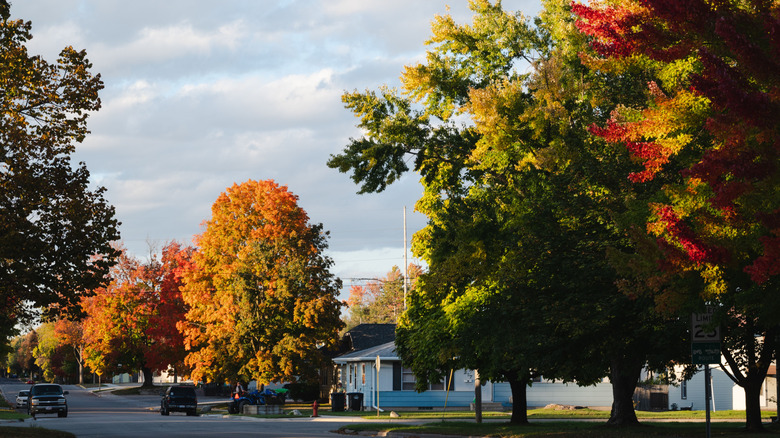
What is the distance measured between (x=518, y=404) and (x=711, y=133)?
63.4 ft

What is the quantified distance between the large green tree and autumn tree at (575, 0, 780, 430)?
7.13 ft

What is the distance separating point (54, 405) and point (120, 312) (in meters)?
33.4

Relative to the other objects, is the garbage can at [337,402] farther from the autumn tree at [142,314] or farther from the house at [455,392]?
the autumn tree at [142,314]

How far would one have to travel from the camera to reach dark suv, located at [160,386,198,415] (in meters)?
46.1

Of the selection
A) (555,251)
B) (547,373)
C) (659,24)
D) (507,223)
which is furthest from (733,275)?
(547,373)

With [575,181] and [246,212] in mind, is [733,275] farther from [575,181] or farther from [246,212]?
[246,212]

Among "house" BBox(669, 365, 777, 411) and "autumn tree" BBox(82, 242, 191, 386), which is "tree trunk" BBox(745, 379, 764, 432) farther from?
"autumn tree" BBox(82, 242, 191, 386)

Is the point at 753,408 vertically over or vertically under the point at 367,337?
under

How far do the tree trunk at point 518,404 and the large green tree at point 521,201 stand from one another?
6.19 ft

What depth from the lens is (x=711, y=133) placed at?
1397 cm

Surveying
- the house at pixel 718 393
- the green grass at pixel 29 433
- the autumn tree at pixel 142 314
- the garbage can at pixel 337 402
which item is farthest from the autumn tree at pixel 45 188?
the autumn tree at pixel 142 314

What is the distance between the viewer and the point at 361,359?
51.6 metres

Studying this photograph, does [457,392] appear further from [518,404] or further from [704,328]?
[704,328]

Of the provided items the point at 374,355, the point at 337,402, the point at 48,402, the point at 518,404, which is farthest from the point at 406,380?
the point at 518,404
